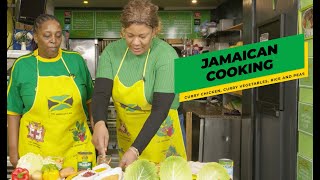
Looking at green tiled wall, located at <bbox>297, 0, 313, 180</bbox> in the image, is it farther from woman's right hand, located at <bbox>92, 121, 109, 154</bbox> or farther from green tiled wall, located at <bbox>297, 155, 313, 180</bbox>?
woman's right hand, located at <bbox>92, 121, 109, 154</bbox>

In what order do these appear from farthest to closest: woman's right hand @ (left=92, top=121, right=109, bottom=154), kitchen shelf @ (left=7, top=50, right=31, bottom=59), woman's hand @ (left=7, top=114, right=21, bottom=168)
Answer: kitchen shelf @ (left=7, top=50, right=31, bottom=59) → woman's hand @ (left=7, top=114, right=21, bottom=168) → woman's right hand @ (left=92, top=121, right=109, bottom=154)

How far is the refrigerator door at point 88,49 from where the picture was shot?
24.7 feet

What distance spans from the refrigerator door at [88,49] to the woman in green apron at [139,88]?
5.15 meters

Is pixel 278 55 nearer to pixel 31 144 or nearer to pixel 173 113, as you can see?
pixel 173 113

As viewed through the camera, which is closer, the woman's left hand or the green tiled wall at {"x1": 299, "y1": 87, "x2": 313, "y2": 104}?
the woman's left hand

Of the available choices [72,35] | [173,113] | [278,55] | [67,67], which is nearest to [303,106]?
[278,55]

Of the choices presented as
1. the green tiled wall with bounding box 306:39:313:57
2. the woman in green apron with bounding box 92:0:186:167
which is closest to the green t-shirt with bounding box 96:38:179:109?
the woman in green apron with bounding box 92:0:186:167

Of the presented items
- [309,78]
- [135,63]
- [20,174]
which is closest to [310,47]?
[309,78]

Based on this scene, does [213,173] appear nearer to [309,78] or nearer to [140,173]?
[140,173]

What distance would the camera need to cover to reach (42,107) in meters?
2.49

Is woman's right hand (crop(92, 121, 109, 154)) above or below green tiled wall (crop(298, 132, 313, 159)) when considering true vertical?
above

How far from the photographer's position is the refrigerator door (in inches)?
297

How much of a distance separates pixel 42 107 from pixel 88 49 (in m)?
5.26

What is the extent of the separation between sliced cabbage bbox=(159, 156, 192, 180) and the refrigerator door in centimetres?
608
